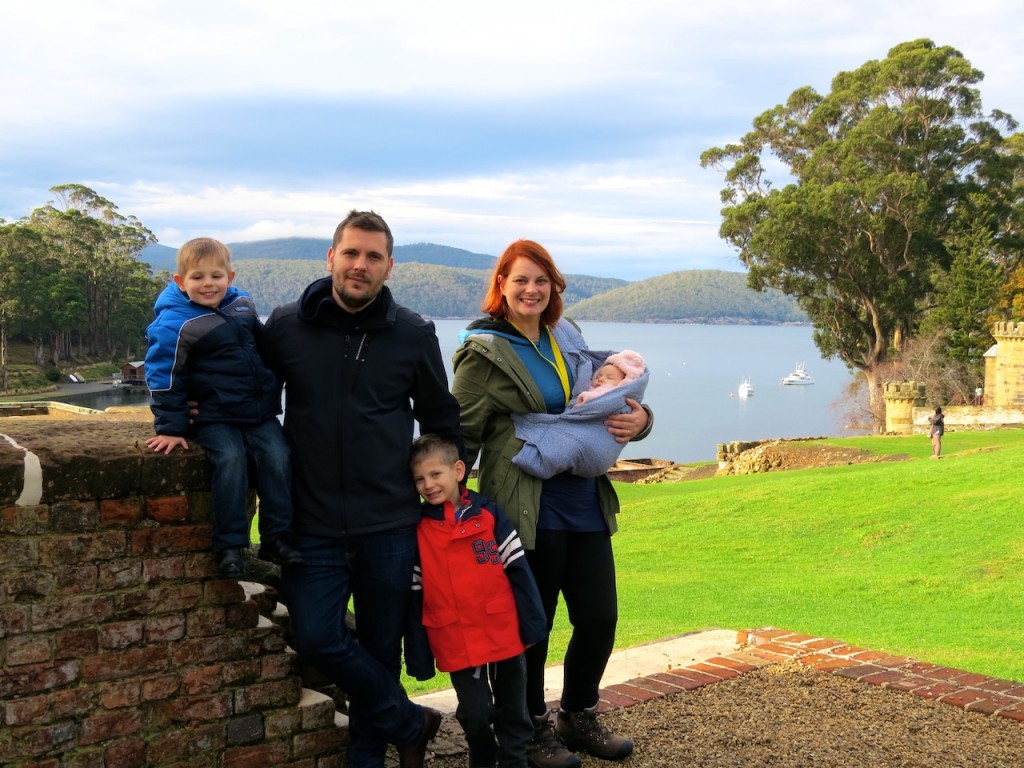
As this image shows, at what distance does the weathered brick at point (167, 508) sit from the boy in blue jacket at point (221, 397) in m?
0.16

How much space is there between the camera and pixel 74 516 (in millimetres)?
3383

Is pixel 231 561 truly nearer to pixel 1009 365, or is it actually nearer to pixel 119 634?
pixel 119 634

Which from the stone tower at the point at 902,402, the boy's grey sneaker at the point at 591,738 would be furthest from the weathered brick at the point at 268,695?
the stone tower at the point at 902,402

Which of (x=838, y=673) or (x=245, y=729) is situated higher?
(x=245, y=729)

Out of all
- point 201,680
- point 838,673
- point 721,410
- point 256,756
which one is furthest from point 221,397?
point 721,410

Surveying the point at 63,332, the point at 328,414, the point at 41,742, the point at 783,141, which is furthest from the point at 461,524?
the point at 63,332

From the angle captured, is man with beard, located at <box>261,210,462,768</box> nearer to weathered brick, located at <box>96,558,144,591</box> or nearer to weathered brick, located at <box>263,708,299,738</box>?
weathered brick, located at <box>263,708,299,738</box>

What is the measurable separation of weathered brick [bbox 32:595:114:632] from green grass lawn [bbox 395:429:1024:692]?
461cm

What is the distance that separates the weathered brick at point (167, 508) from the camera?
11.6 ft

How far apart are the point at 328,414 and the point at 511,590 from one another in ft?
3.23

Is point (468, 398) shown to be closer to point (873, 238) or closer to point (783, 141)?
point (873, 238)

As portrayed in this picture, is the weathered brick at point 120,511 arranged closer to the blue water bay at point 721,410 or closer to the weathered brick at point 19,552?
the weathered brick at point 19,552

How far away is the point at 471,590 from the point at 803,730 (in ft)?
6.94

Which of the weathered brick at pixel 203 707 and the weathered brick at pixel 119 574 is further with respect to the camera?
the weathered brick at pixel 203 707
